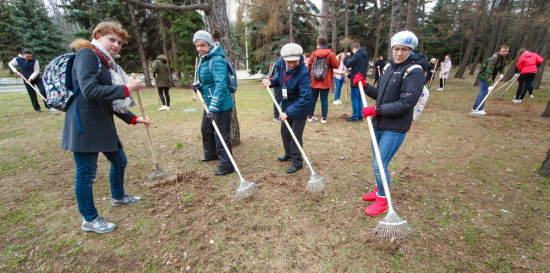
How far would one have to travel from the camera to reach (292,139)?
4.03 meters

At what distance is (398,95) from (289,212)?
177 cm

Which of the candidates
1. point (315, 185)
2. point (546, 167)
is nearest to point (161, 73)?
point (315, 185)

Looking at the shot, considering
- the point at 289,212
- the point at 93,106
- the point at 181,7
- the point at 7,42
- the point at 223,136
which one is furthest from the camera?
the point at 7,42

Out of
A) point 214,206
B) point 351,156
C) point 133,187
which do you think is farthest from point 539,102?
point 133,187

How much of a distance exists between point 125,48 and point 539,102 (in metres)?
20.5

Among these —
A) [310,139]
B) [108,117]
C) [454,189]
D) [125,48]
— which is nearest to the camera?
[108,117]

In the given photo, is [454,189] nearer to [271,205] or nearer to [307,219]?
[307,219]

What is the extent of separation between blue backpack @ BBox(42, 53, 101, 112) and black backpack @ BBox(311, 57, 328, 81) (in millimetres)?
4932

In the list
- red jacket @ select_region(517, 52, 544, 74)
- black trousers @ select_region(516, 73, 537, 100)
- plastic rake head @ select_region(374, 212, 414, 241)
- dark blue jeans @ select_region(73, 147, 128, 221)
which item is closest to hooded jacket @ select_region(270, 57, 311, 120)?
plastic rake head @ select_region(374, 212, 414, 241)

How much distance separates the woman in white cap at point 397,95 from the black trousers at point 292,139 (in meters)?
1.26

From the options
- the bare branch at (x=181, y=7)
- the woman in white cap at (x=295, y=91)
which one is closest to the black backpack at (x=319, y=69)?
the woman in white cap at (x=295, y=91)

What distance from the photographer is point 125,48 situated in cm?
1566

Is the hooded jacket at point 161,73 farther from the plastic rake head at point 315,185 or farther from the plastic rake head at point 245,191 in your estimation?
the plastic rake head at point 315,185

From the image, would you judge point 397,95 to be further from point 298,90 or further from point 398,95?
point 298,90
